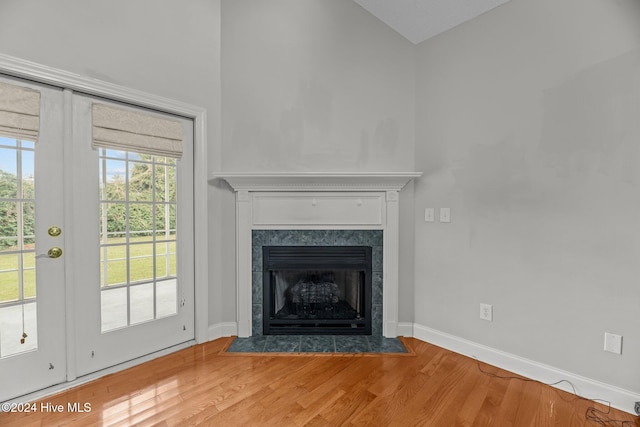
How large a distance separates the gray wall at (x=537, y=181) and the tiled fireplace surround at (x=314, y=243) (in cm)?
39

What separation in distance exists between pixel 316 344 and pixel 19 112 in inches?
101

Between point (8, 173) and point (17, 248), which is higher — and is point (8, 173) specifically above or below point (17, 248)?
above

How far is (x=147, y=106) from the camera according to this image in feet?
6.77

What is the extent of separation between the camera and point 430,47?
2408mm

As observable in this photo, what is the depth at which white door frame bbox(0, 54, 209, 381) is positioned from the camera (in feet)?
5.32

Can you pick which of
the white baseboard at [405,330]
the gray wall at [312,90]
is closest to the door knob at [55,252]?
the gray wall at [312,90]

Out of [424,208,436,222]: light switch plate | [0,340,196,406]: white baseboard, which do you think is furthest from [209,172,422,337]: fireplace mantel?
[0,340,196,406]: white baseboard

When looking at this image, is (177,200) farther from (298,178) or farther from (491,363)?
(491,363)

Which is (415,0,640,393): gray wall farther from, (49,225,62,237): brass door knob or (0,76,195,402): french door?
(49,225,62,237): brass door knob

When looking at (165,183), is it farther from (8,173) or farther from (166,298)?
(166,298)

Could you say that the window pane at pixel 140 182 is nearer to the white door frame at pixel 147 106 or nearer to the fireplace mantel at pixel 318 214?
the white door frame at pixel 147 106

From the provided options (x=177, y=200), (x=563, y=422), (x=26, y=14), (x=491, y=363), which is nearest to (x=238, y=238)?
(x=177, y=200)

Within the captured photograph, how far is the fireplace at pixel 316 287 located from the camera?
98.1 inches

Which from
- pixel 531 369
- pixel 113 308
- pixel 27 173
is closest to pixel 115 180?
pixel 27 173
